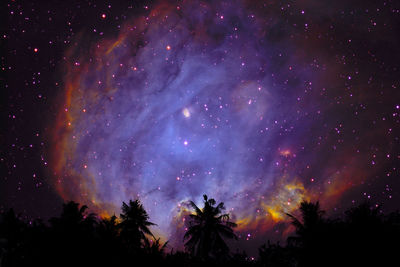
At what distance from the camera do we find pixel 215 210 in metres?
28.5

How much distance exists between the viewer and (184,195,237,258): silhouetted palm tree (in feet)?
90.7

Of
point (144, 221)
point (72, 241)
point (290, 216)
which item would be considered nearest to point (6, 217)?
point (144, 221)

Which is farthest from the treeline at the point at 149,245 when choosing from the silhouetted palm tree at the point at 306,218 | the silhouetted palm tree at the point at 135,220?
the silhouetted palm tree at the point at 135,220

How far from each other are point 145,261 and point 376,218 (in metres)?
12.2

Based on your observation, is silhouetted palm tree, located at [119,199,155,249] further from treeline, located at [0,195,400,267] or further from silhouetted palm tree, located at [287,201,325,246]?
silhouetted palm tree, located at [287,201,325,246]

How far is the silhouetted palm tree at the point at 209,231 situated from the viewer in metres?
27.7

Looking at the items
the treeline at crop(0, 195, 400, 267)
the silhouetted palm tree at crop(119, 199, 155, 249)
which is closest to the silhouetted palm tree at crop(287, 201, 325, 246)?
the treeline at crop(0, 195, 400, 267)

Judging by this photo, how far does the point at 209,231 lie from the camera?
91.9 feet

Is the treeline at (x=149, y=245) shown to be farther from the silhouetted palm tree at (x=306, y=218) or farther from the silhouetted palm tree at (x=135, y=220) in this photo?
the silhouetted palm tree at (x=135, y=220)

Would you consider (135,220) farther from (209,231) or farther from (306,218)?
(306,218)

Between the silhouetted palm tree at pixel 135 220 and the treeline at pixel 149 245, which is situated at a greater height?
the silhouetted palm tree at pixel 135 220

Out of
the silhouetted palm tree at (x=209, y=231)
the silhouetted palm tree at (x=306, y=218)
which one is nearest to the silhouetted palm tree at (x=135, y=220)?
the silhouetted palm tree at (x=209, y=231)

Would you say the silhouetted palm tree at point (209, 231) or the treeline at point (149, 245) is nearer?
the treeline at point (149, 245)

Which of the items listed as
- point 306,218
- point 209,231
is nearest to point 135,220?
point 209,231
